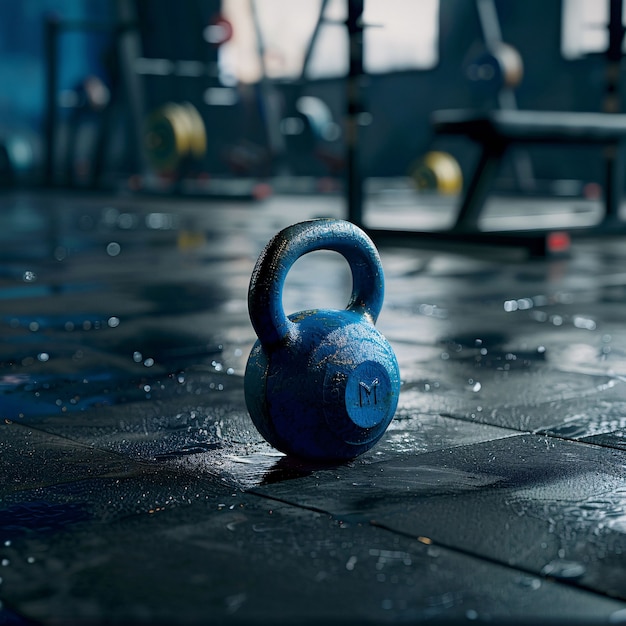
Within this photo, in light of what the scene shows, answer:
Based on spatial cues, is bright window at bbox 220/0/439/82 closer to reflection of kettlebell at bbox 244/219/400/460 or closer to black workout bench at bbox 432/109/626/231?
black workout bench at bbox 432/109/626/231

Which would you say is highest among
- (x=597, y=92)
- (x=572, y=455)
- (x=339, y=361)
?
(x=597, y=92)

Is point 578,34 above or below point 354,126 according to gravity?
above

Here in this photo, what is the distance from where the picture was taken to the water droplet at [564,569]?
1.34m

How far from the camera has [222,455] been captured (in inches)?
77.2

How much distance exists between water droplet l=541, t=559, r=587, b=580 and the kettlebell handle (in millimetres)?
630

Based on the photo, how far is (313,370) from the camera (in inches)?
70.0

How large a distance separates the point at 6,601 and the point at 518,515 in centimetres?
75

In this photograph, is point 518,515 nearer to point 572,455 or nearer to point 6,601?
point 572,455

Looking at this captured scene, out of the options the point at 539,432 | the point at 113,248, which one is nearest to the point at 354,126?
the point at 113,248

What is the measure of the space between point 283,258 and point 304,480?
1.23 feet

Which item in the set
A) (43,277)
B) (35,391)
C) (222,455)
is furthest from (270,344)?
(43,277)

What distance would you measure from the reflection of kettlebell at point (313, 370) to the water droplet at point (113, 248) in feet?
14.5

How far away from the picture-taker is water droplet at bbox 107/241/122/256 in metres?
6.16

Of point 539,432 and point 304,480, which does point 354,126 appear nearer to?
point 539,432
